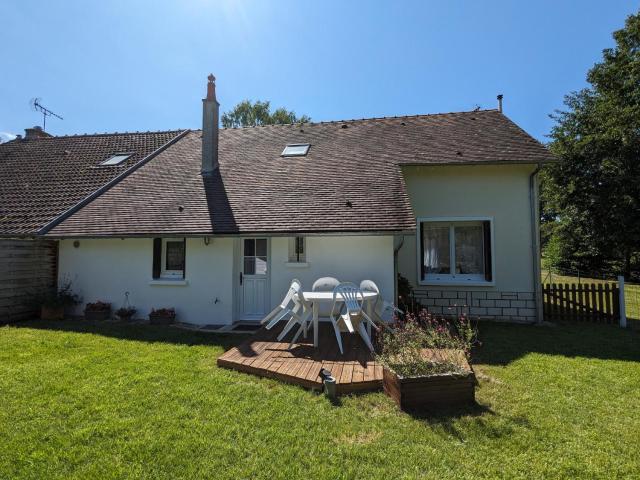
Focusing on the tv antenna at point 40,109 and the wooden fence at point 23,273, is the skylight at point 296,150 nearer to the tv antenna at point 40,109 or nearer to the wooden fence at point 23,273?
the wooden fence at point 23,273

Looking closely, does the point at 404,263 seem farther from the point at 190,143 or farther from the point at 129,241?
the point at 190,143

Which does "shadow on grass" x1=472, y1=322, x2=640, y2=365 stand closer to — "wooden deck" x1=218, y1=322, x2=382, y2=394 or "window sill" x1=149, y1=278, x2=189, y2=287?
"wooden deck" x1=218, y1=322, x2=382, y2=394

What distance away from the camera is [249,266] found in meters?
8.98

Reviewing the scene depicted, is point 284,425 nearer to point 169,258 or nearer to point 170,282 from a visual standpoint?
point 170,282

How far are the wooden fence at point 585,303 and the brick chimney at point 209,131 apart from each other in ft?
35.9

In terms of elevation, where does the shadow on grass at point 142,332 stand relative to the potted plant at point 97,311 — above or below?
below

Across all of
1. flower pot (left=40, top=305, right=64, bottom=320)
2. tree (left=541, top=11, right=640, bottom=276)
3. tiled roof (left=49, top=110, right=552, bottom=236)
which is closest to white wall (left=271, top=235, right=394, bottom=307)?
tiled roof (left=49, top=110, right=552, bottom=236)

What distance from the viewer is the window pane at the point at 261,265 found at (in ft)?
29.1

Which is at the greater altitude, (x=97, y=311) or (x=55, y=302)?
→ (x=55, y=302)

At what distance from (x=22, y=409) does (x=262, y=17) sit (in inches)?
353

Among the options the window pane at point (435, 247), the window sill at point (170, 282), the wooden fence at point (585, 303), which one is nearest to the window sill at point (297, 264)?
the window sill at point (170, 282)

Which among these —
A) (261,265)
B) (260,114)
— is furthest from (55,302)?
(260,114)

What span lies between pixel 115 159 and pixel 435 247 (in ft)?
40.8

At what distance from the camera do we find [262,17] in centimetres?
842
